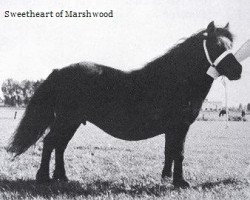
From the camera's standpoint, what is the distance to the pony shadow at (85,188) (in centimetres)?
454

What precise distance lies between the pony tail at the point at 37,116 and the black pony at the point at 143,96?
0.02 meters

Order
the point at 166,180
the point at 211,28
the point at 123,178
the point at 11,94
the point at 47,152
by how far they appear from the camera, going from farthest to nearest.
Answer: the point at 11,94 < the point at 123,178 < the point at 166,180 < the point at 47,152 < the point at 211,28

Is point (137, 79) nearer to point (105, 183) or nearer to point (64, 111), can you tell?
point (64, 111)

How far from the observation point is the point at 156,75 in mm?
5094

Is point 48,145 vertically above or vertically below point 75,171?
above

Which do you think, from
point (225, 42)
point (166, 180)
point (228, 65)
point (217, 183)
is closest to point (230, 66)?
point (228, 65)

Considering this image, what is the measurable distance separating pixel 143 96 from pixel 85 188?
5.00ft

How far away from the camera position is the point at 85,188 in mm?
4832

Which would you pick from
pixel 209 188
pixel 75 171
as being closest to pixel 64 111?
pixel 75 171

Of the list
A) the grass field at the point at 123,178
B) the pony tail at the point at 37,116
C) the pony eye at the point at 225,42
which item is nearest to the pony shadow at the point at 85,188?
the grass field at the point at 123,178

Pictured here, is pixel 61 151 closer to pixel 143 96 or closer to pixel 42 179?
pixel 42 179

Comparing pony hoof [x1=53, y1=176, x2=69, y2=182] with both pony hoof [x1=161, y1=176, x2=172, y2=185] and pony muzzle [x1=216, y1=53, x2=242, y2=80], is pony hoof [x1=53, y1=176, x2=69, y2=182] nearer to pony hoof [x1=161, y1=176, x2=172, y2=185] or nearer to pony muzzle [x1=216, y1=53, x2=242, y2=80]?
pony hoof [x1=161, y1=176, x2=172, y2=185]

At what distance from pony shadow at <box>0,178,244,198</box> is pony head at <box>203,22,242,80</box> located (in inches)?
65.3

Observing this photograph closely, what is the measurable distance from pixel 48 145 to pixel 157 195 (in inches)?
69.6
